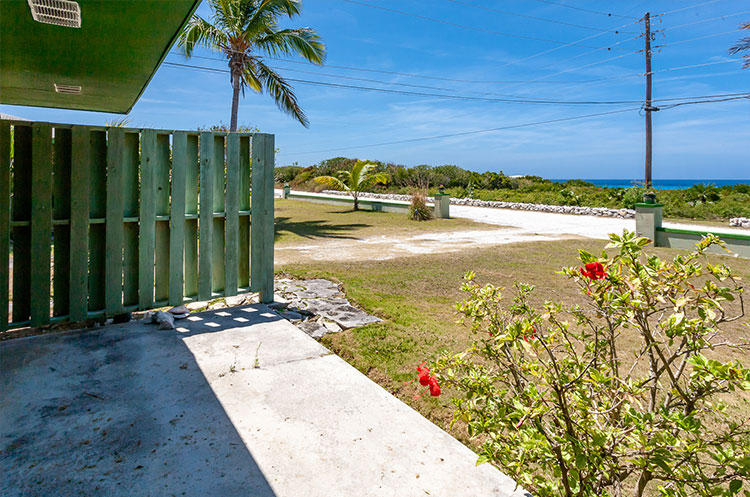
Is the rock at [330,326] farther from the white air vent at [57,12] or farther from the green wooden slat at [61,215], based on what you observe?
the white air vent at [57,12]

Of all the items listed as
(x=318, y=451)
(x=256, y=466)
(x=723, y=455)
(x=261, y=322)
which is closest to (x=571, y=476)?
(x=723, y=455)

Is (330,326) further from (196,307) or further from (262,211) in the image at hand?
(196,307)

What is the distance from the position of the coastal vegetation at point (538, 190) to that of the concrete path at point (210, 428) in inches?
568

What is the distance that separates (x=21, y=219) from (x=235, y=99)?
1029 cm

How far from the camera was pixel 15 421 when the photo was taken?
2213mm

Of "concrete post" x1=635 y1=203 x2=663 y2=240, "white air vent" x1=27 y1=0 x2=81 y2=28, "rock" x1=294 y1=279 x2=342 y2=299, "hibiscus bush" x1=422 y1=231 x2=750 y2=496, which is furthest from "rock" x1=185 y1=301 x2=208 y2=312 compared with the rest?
"concrete post" x1=635 y1=203 x2=663 y2=240

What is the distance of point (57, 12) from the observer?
256 centimetres

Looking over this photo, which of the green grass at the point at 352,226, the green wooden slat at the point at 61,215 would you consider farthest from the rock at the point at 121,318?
the green grass at the point at 352,226

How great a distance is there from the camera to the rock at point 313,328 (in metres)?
3.75

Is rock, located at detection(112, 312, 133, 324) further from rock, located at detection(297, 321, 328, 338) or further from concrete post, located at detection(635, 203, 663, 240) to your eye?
concrete post, located at detection(635, 203, 663, 240)

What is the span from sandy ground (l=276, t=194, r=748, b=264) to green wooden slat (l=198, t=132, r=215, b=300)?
3215 millimetres

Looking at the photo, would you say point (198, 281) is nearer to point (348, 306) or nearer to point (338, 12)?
point (348, 306)

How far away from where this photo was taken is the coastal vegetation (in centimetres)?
1580

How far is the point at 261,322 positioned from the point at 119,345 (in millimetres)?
1113
